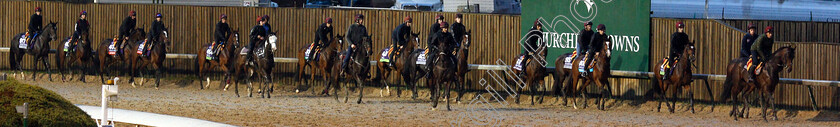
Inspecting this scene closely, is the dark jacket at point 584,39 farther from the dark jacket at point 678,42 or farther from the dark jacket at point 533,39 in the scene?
the dark jacket at point 678,42

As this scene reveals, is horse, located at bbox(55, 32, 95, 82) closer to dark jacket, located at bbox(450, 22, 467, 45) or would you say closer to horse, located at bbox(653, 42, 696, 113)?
dark jacket, located at bbox(450, 22, 467, 45)

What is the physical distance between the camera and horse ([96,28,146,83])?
3000 centimetres

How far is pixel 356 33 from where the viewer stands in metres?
25.1

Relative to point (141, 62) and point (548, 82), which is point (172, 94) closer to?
point (141, 62)

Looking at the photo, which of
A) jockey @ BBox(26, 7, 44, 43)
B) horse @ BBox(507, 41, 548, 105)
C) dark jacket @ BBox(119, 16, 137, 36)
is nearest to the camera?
horse @ BBox(507, 41, 548, 105)

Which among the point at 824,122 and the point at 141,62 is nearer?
the point at 824,122

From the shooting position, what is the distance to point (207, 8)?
31.1 metres

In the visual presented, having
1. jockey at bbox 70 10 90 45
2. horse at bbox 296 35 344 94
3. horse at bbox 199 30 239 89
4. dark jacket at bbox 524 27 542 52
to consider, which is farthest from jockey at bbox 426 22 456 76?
jockey at bbox 70 10 90 45

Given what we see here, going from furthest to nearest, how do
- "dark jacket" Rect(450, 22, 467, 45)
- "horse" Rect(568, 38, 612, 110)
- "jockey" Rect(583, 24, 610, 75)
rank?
"dark jacket" Rect(450, 22, 467, 45) → "jockey" Rect(583, 24, 610, 75) → "horse" Rect(568, 38, 612, 110)

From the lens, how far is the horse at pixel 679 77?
22516 mm

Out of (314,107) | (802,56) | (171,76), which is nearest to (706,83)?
(802,56)

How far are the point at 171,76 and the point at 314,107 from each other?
8.84m

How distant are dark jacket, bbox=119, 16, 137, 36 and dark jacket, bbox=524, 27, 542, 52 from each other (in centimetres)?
967

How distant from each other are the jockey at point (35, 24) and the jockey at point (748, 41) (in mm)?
17142
